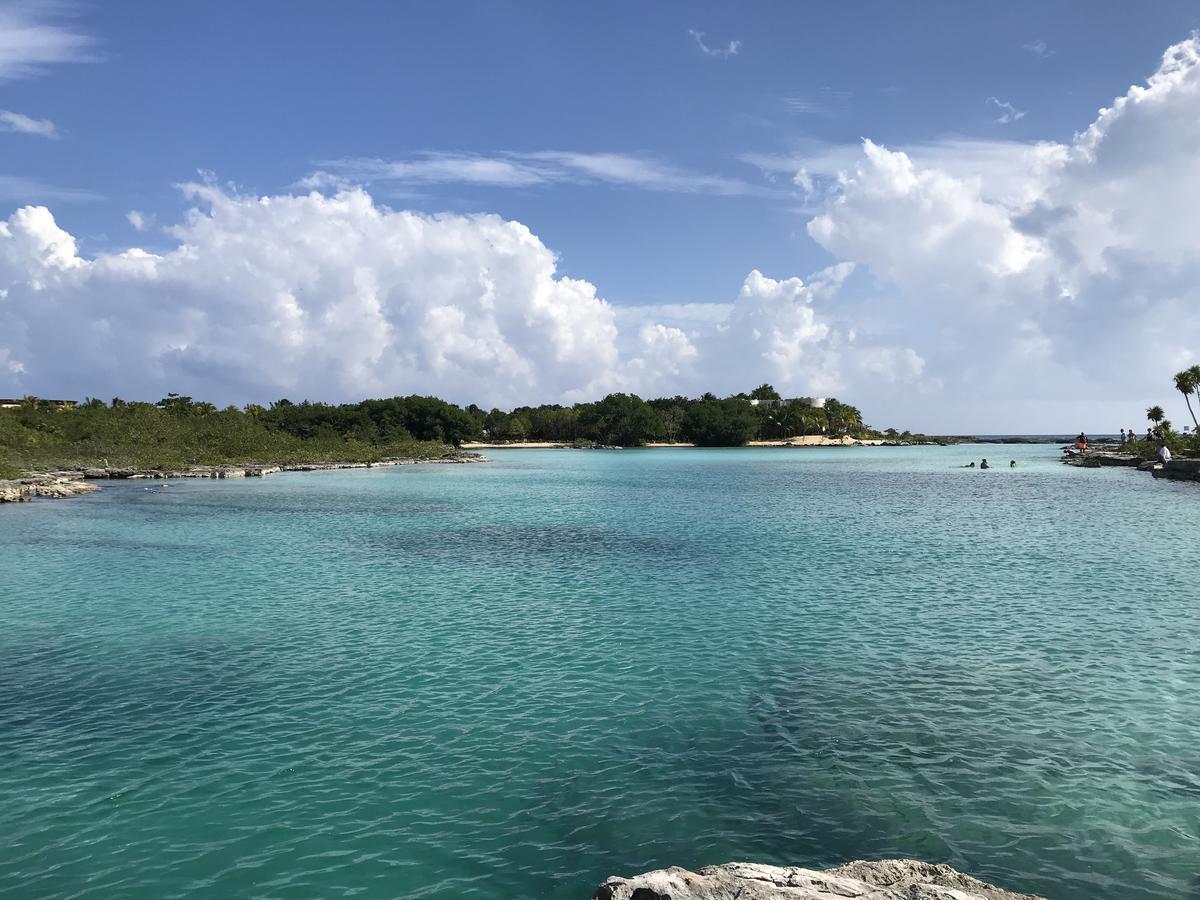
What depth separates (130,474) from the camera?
272ft

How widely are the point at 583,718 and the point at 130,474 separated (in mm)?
84108

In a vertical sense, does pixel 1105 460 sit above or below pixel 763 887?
above

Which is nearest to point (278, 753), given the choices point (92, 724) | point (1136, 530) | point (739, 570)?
point (92, 724)

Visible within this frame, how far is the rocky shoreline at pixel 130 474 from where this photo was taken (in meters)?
60.4

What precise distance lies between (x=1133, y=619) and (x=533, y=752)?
689 inches

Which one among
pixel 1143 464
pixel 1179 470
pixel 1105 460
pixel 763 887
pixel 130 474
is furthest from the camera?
pixel 1105 460

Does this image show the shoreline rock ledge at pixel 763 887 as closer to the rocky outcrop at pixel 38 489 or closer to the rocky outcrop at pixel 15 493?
the rocky outcrop at pixel 15 493

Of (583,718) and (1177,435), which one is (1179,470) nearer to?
(1177,435)

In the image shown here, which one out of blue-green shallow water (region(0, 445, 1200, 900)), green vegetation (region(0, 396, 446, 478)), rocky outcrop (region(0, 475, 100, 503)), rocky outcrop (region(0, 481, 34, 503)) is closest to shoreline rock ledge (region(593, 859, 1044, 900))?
blue-green shallow water (region(0, 445, 1200, 900))

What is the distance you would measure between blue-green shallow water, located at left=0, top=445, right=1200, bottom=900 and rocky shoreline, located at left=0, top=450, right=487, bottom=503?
107 ft

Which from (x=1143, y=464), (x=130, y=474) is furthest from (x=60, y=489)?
(x=1143, y=464)

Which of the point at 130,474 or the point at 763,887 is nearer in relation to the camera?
the point at 763,887

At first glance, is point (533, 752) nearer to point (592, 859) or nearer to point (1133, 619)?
point (592, 859)

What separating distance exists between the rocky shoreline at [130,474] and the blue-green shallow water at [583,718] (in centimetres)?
3272
